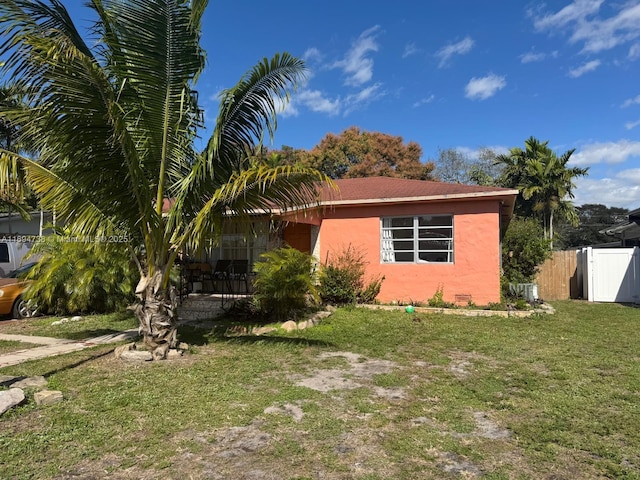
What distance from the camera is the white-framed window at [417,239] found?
12.4 meters

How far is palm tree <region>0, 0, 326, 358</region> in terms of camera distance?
556 cm

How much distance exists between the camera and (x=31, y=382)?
552 centimetres

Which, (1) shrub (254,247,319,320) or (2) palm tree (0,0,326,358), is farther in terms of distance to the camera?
(1) shrub (254,247,319,320)

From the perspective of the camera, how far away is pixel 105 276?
11.5 meters

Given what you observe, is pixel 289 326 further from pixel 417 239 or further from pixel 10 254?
pixel 10 254

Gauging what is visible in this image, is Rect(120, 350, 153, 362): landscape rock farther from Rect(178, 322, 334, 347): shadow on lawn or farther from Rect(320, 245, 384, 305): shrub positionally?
Rect(320, 245, 384, 305): shrub

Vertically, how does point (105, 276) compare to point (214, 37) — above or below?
below

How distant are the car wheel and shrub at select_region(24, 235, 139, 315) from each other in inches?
6.6

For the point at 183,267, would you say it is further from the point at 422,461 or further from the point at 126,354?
the point at 422,461

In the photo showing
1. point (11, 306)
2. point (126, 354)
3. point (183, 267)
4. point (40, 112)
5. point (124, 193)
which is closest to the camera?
point (40, 112)

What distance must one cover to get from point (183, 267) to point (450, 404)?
911 centimetres

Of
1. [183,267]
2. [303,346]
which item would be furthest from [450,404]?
[183,267]

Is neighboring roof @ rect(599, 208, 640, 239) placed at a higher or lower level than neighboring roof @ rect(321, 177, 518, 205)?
lower

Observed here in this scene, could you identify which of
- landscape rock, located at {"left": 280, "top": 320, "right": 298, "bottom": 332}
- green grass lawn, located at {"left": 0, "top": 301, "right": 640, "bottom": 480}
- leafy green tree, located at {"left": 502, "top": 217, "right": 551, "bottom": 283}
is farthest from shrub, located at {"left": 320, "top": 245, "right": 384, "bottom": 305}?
leafy green tree, located at {"left": 502, "top": 217, "right": 551, "bottom": 283}
